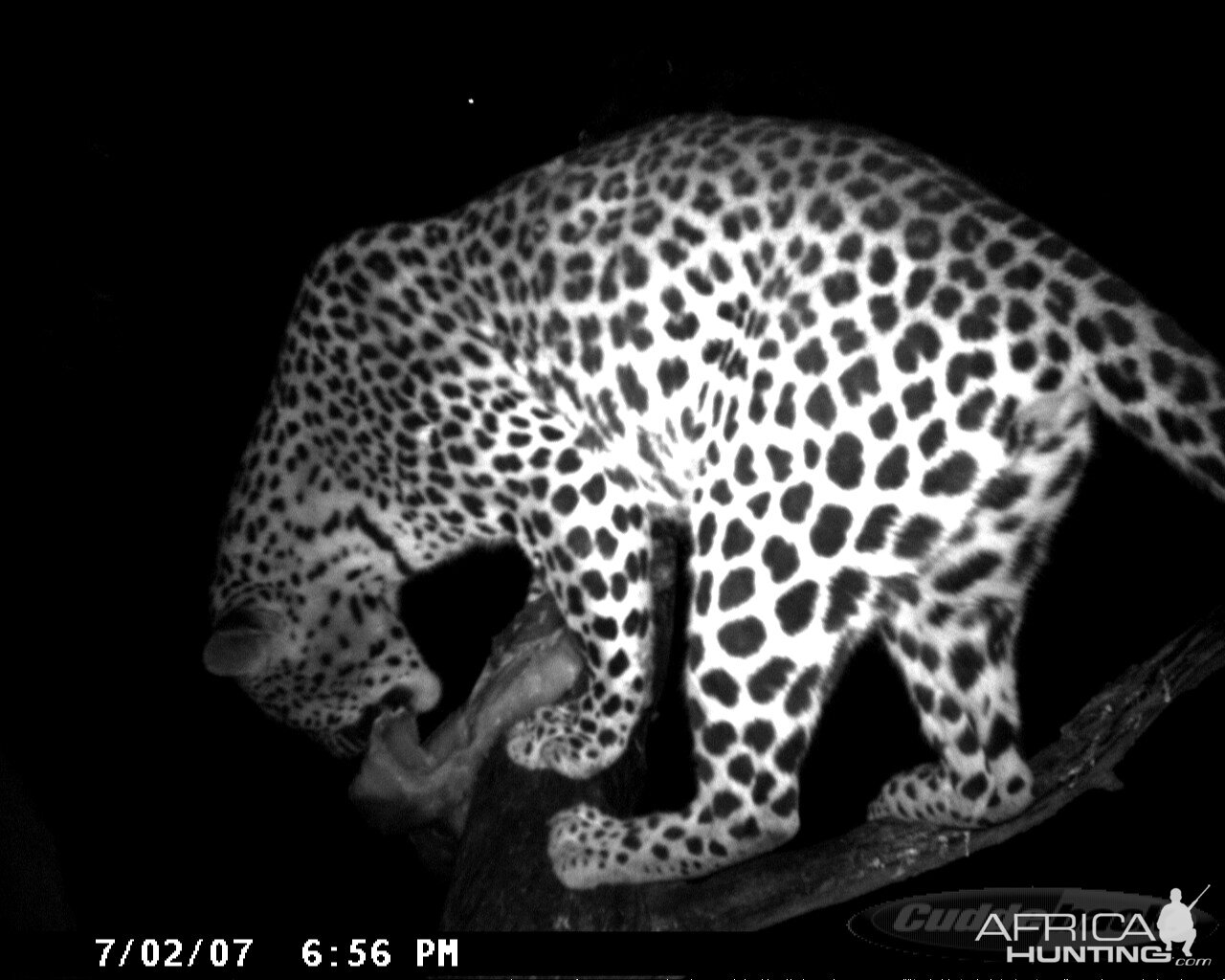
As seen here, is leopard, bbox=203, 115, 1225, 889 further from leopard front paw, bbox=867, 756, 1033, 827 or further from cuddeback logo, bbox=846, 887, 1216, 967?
cuddeback logo, bbox=846, 887, 1216, 967

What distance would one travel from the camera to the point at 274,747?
2.93 meters

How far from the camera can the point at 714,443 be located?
2305 millimetres

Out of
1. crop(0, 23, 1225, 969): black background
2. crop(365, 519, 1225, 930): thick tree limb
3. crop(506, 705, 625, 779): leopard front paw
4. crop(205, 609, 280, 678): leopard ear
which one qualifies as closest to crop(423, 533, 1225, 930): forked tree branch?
crop(365, 519, 1225, 930): thick tree limb

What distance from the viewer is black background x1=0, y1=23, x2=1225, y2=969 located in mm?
2320

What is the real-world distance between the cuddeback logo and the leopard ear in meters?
1.53

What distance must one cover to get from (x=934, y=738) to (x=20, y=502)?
2.14 metres

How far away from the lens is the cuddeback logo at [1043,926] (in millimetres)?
2123

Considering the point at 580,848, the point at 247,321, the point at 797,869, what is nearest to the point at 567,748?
the point at 580,848

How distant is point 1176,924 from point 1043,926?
262 millimetres

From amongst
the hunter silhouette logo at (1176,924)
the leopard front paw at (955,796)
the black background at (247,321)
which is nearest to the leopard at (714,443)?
the leopard front paw at (955,796)

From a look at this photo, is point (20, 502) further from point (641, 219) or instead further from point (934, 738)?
point (934, 738)

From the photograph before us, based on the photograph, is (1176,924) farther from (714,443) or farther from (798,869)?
(714,443)

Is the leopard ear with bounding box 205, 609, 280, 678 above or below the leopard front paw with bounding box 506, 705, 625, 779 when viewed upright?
above

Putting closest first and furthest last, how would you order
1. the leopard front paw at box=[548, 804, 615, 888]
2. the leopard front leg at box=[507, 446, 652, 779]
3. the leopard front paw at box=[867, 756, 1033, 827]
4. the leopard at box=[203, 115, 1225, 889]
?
the leopard at box=[203, 115, 1225, 889] < the leopard front paw at box=[867, 756, 1033, 827] < the leopard front paw at box=[548, 804, 615, 888] < the leopard front leg at box=[507, 446, 652, 779]
